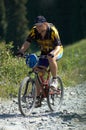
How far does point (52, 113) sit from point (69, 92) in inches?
102

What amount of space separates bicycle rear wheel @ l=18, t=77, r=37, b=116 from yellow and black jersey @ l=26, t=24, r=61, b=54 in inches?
27.6

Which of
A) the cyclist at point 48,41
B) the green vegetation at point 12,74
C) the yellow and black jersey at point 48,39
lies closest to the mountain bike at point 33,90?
the cyclist at point 48,41

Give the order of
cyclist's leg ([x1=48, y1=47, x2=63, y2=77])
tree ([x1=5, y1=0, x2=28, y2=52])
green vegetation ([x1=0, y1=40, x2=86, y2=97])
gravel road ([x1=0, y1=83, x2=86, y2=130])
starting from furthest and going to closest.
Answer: tree ([x1=5, y1=0, x2=28, y2=52])
green vegetation ([x1=0, y1=40, x2=86, y2=97])
cyclist's leg ([x1=48, y1=47, x2=63, y2=77])
gravel road ([x1=0, y1=83, x2=86, y2=130])

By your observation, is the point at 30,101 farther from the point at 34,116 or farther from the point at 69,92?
the point at 69,92

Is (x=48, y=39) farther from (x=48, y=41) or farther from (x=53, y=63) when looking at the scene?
(x=53, y=63)

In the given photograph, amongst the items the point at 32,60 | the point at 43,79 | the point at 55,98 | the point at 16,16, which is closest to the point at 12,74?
the point at 55,98

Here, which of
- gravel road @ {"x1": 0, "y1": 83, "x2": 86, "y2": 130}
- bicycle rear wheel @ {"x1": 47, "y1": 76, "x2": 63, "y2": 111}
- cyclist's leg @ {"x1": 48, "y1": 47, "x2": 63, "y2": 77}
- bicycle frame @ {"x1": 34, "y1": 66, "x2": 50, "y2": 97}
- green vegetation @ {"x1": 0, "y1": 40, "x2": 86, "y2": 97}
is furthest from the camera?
green vegetation @ {"x1": 0, "y1": 40, "x2": 86, "y2": 97}

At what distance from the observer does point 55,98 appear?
35.3 ft

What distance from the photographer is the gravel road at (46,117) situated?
901 centimetres

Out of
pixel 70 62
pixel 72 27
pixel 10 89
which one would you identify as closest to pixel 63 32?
pixel 72 27

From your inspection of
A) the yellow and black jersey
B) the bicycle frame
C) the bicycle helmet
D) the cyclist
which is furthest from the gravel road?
the yellow and black jersey

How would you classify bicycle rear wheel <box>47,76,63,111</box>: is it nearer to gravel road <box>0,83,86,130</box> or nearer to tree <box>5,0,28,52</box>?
gravel road <box>0,83,86,130</box>

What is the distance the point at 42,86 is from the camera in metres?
10.1

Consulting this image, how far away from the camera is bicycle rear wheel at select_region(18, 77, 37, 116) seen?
9.77 meters
